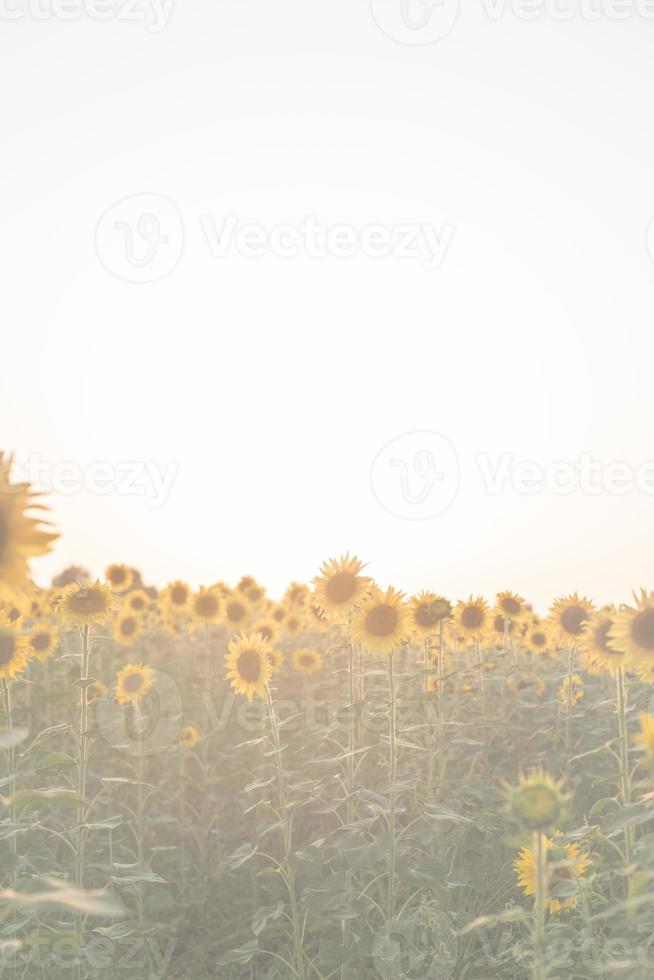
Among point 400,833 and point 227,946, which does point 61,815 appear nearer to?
point 227,946

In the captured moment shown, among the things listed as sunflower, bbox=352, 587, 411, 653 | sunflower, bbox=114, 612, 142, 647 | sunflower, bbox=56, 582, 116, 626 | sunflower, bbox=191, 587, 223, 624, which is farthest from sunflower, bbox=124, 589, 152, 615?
sunflower, bbox=352, 587, 411, 653

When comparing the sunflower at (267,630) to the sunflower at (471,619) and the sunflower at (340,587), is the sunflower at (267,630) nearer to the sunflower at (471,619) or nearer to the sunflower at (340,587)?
the sunflower at (471,619)

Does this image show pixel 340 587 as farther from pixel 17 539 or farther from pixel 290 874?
pixel 17 539

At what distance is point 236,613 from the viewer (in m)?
11.4

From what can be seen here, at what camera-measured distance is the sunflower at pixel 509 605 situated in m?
9.36

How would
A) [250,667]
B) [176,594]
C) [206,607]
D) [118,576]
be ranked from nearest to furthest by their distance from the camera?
[250,667]
[206,607]
[118,576]
[176,594]

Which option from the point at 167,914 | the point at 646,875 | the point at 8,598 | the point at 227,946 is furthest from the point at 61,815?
the point at 646,875

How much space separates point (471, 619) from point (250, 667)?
3.19m

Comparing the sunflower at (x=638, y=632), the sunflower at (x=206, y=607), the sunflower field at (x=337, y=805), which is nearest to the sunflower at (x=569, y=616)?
the sunflower field at (x=337, y=805)

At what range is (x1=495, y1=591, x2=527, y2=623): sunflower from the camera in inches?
368

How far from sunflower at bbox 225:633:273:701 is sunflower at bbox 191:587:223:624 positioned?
462 cm

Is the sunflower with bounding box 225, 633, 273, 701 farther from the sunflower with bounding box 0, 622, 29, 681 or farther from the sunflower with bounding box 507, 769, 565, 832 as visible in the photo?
the sunflower with bounding box 507, 769, 565, 832

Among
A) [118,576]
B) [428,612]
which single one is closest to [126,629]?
[118,576]

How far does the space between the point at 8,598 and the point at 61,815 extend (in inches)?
170
